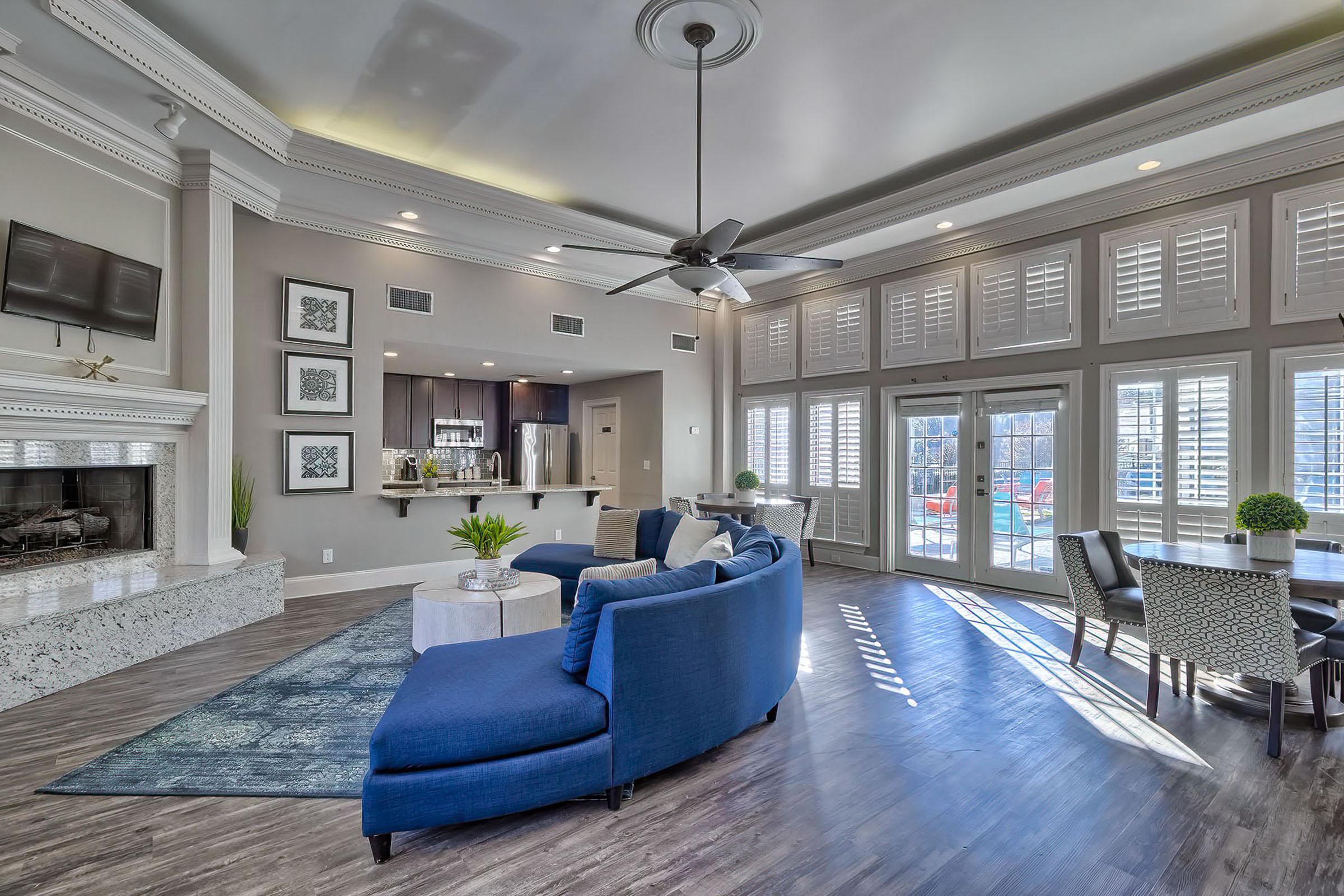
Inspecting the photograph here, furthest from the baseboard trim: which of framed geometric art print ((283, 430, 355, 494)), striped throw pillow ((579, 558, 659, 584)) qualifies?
striped throw pillow ((579, 558, 659, 584))

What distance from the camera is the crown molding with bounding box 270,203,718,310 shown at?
5.38 meters

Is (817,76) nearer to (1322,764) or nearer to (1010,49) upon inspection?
(1010,49)

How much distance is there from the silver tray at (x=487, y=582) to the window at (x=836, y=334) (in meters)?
4.64

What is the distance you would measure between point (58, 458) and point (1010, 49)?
634 cm

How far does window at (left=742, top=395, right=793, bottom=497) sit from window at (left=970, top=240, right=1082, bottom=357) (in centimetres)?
239

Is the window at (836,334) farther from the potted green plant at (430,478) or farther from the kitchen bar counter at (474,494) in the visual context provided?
the potted green plant at (430,478)

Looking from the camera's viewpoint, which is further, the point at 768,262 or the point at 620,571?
the point at 768,262

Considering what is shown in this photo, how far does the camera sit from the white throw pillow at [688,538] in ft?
13.9

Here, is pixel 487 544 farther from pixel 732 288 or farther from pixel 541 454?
pixel 541 454

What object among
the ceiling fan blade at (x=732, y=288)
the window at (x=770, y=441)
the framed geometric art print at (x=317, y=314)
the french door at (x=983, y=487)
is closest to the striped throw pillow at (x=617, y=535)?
the ceiling fan blade at (x=732, y=288)

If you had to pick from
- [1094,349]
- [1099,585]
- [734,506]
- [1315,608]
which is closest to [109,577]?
[734,506]

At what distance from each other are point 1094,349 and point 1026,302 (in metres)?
0.73

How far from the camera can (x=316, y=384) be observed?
5484mm

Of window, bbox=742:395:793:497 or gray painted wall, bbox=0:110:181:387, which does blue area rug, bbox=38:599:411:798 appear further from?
window, bbox=742:395:793:497
